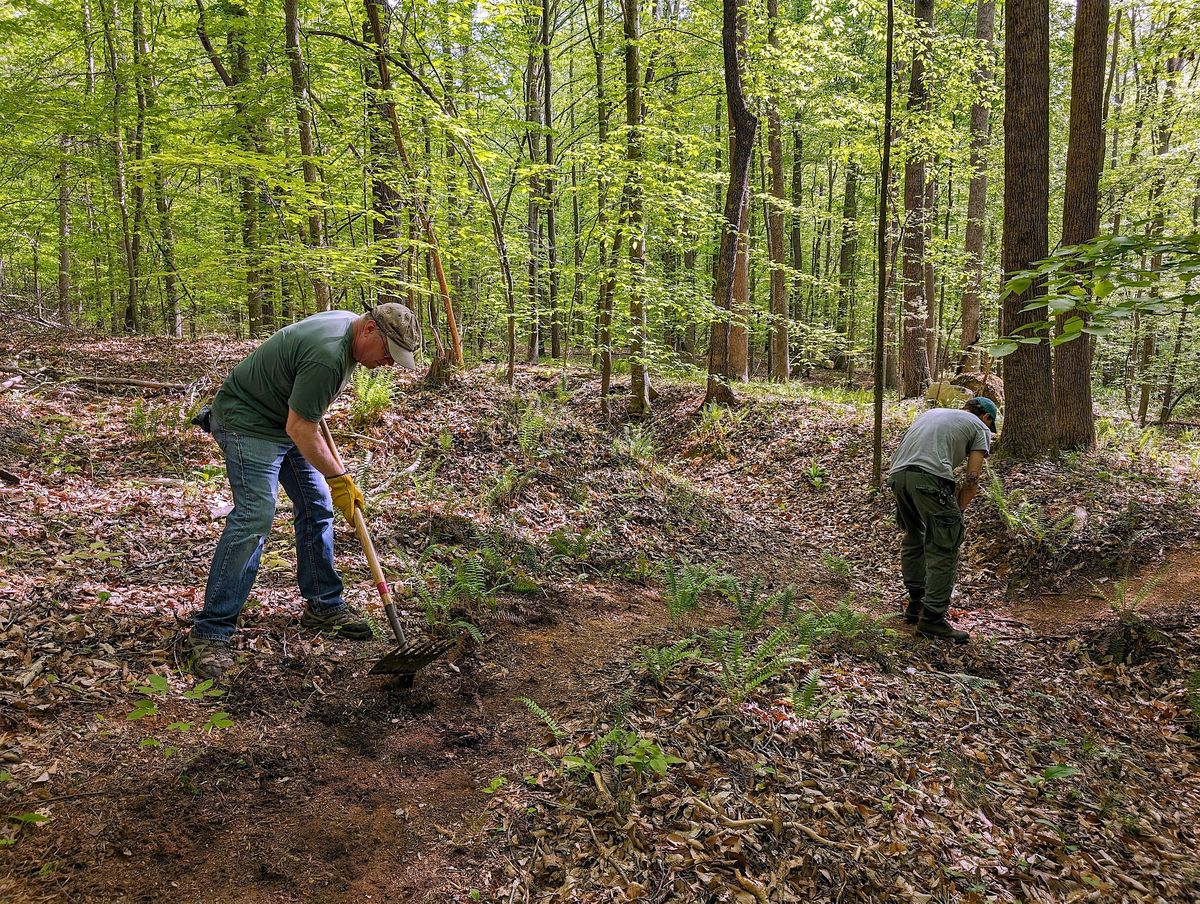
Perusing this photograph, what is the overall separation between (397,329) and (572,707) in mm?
2597

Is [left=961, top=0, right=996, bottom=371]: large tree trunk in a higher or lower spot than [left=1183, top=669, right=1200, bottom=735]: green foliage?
higher

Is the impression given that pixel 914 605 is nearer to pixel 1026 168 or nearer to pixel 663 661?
pixel 663 661

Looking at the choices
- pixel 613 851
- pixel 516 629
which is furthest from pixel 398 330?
pixel 613 851

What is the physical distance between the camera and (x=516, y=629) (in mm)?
4863

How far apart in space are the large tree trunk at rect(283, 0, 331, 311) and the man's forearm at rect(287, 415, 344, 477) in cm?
492

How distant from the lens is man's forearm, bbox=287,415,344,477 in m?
3.84

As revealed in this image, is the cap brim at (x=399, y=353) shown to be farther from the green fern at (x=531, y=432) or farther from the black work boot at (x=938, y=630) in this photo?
the black work boot at (x=938, y=630)

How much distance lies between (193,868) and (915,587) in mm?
5800

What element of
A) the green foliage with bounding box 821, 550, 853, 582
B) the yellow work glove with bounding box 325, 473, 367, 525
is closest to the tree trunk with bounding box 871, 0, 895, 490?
the green foliage with bounding box 821, 550, 853, 582

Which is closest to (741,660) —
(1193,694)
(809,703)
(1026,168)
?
(809,703)

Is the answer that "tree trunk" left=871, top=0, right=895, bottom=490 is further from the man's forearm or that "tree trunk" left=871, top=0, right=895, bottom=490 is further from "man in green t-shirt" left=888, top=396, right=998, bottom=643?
the man's forearm

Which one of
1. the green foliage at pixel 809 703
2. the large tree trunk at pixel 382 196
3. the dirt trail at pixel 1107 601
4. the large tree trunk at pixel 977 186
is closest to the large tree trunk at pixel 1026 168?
the dirt trail at pixel 1107 601

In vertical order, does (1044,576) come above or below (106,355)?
below

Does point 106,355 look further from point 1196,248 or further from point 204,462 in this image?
point 1196,248
